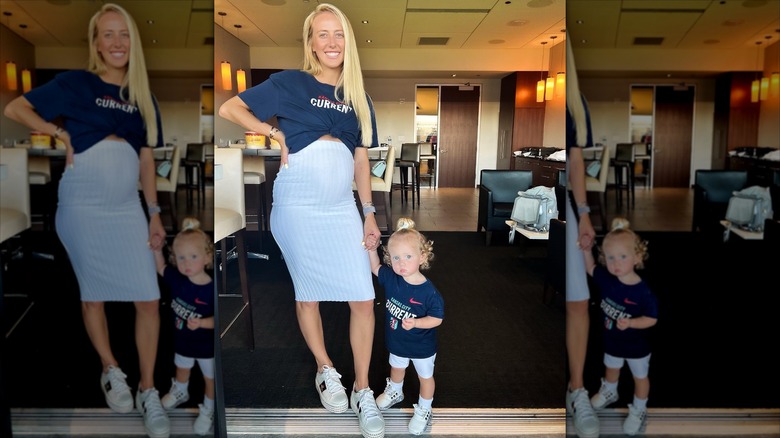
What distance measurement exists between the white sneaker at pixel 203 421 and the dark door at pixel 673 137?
57.9 inches

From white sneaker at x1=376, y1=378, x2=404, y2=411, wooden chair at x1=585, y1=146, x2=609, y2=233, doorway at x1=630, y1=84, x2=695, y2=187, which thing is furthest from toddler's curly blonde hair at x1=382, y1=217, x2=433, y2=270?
doorway at x1=630, y1=84, x2=695, y2=187

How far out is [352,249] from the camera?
203cm

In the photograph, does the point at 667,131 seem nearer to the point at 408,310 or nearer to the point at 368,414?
the point at 408,310

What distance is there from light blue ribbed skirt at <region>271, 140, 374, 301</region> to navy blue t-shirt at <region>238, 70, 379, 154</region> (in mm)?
46

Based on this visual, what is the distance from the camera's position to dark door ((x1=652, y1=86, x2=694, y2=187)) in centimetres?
147

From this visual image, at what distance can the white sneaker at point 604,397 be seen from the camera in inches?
64.8

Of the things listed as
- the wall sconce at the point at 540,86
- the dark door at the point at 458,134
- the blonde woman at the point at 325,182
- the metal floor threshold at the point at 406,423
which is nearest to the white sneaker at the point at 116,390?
the metal floor threshold at the point at 406,423

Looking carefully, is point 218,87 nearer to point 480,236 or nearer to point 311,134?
point 311,134

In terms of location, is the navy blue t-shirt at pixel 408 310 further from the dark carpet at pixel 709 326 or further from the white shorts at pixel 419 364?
the dark carpet at pixel 709 326

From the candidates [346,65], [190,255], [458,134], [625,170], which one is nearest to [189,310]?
[190,255]

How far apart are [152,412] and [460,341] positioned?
1.08 metres

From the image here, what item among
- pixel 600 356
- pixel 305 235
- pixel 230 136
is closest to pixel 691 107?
pixel 600 356

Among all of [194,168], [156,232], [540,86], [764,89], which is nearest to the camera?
[764,89]

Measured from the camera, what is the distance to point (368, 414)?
6.85ft
